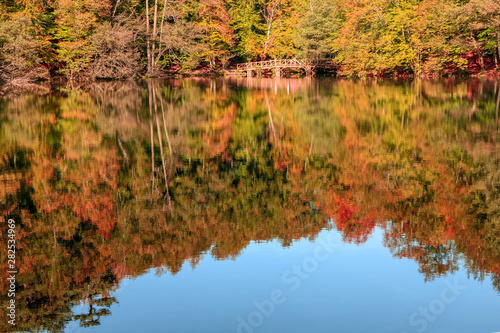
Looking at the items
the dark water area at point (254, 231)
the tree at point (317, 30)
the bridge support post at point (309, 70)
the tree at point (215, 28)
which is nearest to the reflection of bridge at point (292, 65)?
the bridge support post at point (309, 70)

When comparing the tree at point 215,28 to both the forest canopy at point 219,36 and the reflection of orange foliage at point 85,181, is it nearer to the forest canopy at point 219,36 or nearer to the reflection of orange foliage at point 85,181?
the forest canopy at point 219,36

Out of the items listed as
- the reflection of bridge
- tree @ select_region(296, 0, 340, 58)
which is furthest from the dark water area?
the reflection of bridge

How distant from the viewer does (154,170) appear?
11539 millimetres

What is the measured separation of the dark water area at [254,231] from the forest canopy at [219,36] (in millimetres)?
26829

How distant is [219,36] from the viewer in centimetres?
A: 5534

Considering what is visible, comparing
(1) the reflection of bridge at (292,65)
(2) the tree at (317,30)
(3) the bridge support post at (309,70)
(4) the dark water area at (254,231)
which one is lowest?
(4) the dark water area at (254,231)

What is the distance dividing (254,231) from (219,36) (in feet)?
164

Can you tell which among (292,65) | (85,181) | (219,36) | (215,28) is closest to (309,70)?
(292,65)

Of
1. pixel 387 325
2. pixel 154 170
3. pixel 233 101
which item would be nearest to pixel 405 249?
pixel 387 325

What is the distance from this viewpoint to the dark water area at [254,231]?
544cm

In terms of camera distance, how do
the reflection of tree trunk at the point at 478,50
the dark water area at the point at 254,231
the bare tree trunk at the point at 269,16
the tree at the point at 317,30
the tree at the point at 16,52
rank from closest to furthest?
the dark water area at the point at 254,231 < the tree at the point at 16,52 < the reflection of tree trunk at the point at 478,50 < the tree at the point at 317,30 < the bare tree trunk at the point at 269,16

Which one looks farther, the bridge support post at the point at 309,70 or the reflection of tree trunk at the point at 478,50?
the bridge support post at the point at 309,70

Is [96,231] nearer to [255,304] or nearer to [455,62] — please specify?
[255,304]

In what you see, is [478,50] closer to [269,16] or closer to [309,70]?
[309,70]
